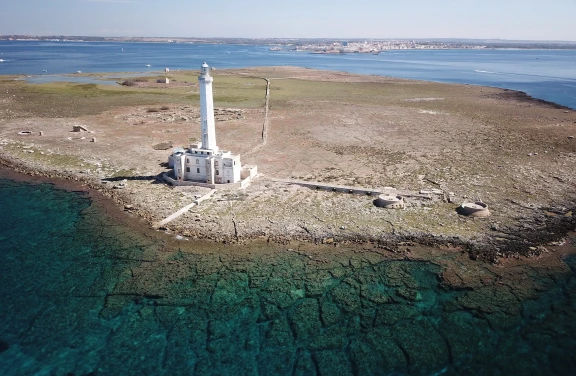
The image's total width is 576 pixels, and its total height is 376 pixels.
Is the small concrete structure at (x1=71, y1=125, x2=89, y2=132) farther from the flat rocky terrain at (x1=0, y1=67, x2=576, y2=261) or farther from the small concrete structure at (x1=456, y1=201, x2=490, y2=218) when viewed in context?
the small concrete structure at (x1=456, y1=201, x2=490, y2=218)

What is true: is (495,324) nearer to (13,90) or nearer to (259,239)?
(259,239)

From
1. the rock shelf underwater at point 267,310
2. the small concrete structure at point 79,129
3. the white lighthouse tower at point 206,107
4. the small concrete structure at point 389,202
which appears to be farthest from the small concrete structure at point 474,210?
the small concrete structure at point 79,129

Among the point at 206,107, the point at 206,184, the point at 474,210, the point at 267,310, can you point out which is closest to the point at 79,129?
the point at 206,184

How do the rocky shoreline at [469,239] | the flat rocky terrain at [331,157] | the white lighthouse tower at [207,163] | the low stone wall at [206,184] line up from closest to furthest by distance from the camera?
the rocky shoreline at [469,239]
the flat rocky terrain at [331,157]
the white lighthouse tower at [207,163]
the low stone wall at [206,184]

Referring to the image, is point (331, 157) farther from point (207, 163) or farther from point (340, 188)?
point (207, 163)

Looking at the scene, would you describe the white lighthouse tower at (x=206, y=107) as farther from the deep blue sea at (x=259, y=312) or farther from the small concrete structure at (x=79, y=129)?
the small concrete structure at (x=79, y=129)

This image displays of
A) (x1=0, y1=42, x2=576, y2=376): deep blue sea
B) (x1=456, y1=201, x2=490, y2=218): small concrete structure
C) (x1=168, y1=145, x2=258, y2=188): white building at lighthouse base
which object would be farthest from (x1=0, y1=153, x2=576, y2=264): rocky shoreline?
(x1=168, y1=145, x2=258, y2=188): white building at lighthouse base
